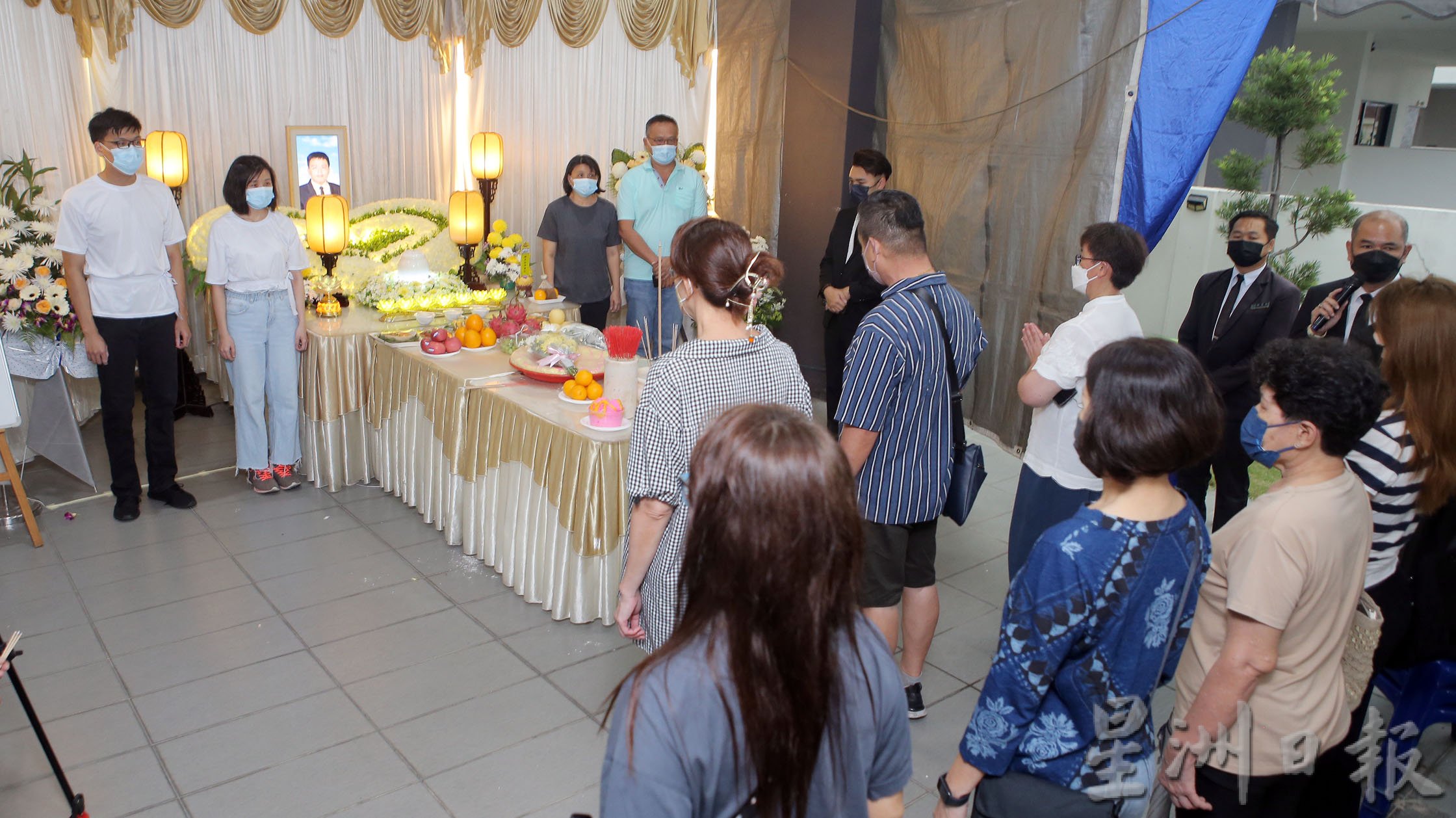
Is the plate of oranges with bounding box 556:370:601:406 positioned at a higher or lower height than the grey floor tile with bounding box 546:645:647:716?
higher

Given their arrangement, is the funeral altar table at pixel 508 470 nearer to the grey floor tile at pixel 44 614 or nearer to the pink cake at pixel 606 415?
the pink cake at pixel 606 415

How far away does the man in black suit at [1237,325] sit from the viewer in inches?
141

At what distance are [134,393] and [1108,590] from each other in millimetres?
4172

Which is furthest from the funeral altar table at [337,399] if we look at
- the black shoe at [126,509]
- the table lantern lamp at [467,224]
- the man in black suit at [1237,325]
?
the man in black suit at [1237,325]

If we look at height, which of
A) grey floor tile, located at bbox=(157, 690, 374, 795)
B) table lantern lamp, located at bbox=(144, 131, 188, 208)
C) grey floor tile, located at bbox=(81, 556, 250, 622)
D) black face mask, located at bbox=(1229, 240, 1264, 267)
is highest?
table lantern lamp, located at bbox=(144, 131, 188, 208)

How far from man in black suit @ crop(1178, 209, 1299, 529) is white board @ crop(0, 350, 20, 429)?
436 centimetres

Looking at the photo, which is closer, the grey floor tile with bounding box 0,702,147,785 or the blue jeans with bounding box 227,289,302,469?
the grey floor tile with bounding box 0,702,147,785

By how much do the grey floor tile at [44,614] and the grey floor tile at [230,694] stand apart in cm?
66

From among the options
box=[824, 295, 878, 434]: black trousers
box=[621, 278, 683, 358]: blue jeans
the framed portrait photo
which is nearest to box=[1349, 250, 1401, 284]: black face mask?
box=[824, 295, 878, 434]: black trousers

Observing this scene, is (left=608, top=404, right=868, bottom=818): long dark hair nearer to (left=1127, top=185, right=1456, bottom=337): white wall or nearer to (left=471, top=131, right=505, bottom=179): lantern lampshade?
Answer: (left=471, top=131, right=505, bottom=179): lantern lampshade

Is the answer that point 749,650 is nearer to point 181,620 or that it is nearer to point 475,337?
point 181,620

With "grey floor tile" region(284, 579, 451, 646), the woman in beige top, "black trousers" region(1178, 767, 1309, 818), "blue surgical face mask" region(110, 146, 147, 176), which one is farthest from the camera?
"blue surgical face mask" region(110, 146, 147, 176)

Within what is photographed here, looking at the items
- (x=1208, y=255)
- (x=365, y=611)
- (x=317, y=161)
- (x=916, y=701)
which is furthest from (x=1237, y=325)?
(x=1208, y=255)

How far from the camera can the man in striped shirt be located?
2477 mm
